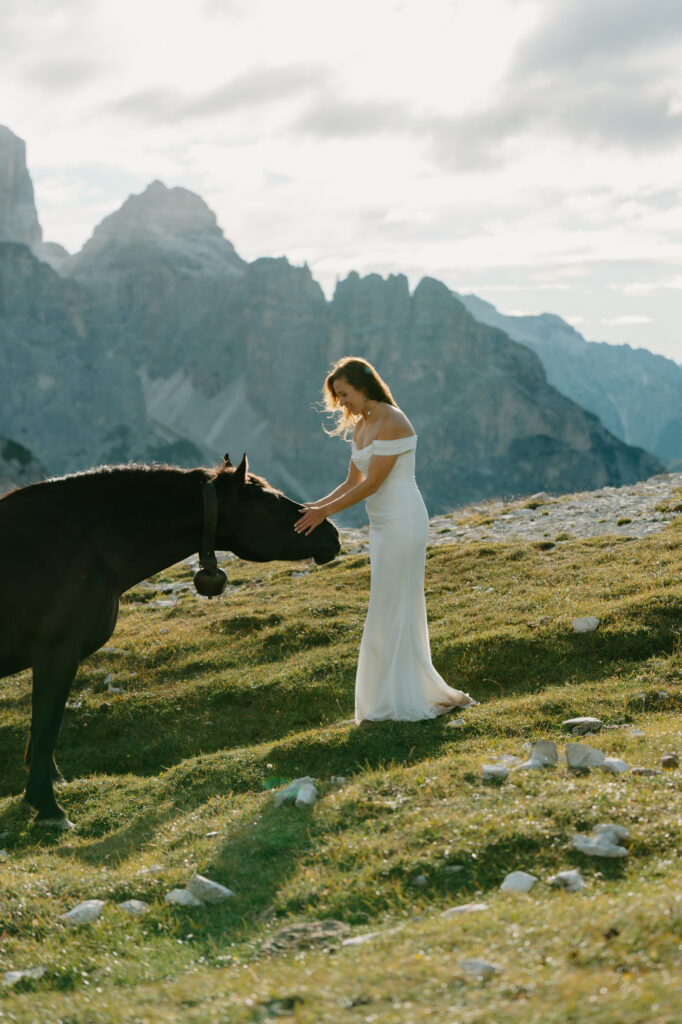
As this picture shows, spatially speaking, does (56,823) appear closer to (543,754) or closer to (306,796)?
(306,796)

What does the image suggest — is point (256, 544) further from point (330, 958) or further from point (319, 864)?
point (330, 958)

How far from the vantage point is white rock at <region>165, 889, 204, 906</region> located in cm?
580

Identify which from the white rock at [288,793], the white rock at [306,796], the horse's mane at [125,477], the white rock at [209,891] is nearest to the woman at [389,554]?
the horse's mane at [125,477]

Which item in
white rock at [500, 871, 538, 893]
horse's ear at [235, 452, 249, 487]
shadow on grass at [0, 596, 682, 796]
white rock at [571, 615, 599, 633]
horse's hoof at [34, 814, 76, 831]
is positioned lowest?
horse's hoof at [34, 814, 76, 831]

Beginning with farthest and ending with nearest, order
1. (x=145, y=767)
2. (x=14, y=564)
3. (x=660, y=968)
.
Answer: (x=145, y=767)
(x=14, y=564)
(x=660, y=968)

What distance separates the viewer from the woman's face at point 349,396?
9805mm

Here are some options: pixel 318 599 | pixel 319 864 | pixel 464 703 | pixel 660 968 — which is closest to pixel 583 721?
pixel 464 703

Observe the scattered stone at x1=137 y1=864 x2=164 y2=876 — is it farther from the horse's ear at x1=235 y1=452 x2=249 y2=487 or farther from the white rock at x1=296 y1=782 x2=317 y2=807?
the horse's ear at x1=235 y1=452 x2=249 y2=487

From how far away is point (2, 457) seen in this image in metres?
139

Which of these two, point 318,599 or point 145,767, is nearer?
point 145,767

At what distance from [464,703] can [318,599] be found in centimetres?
661

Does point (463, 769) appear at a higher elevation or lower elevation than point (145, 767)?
higher

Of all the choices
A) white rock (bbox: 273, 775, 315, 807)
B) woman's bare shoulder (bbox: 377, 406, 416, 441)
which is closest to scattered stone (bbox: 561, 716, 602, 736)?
white rock (bbox: 273, 775, 315, 807)

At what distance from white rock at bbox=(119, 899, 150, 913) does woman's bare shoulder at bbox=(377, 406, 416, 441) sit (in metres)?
5.71
